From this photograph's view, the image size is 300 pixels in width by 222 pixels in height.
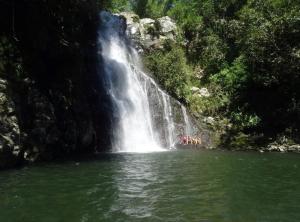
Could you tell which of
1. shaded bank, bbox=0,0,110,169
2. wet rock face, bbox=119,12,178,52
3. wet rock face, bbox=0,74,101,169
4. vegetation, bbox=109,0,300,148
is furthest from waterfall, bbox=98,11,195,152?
wet rock face, bbox=119,12,178,52

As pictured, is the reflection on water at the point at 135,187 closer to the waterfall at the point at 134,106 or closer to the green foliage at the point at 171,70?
the waterfall at the point at 134,106

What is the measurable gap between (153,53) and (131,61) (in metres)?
2.76

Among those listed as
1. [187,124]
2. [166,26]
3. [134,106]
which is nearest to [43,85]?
[134,106]

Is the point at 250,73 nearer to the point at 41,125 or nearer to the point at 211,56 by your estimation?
the point at 211,56

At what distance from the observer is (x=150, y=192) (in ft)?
42.9

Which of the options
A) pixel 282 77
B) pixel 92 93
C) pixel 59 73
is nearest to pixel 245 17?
pixel 282 77

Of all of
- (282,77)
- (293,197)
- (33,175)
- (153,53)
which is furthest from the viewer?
(153,53)

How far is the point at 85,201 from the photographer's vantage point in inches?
467

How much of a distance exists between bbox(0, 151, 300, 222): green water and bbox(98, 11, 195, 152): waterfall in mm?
7811

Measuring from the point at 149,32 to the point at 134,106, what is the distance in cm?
1235

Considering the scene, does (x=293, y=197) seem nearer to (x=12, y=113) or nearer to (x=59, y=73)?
(x=12, y=113)

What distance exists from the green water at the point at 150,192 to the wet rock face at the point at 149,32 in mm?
19924

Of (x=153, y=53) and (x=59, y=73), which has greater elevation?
(x=153, y=53)

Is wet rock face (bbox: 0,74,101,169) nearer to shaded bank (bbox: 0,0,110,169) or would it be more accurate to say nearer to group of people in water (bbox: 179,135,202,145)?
shaded bank (bbox: 0,0,110,169)
